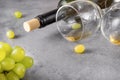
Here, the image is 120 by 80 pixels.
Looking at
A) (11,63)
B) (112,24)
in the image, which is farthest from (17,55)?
(112,24)

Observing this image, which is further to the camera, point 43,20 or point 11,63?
point 43,20

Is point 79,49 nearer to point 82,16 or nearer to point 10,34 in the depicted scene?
point 82,16

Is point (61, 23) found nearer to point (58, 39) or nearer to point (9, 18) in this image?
point (58, 39)

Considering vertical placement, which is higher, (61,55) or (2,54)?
(2,54)

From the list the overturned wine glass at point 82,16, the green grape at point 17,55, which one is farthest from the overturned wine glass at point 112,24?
the green grape at point 17,55

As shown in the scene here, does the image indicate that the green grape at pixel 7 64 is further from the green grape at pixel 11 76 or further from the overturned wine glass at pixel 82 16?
the overturned wine glass at pixel 82 16

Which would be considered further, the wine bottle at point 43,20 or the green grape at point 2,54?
the wine bottle at point 43,20
